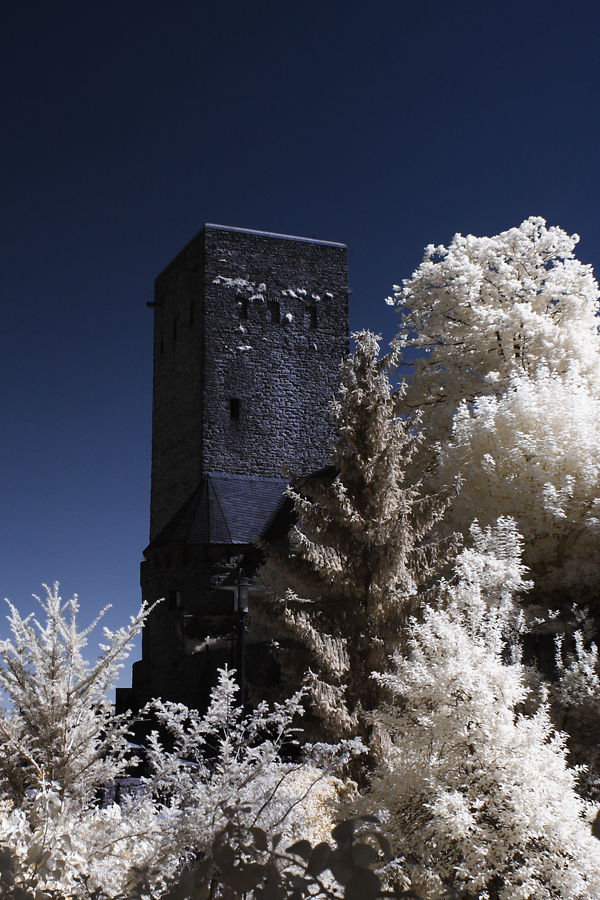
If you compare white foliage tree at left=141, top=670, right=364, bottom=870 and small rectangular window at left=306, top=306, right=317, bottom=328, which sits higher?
small rectangular window at left=306, top=306, right=317, bottom=328

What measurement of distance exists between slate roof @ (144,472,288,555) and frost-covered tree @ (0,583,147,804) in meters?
16.5

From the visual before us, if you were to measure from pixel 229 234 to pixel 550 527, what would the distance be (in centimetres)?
1630

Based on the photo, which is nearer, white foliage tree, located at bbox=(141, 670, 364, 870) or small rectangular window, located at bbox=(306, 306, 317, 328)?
white foliage tree, located at bbox=(141, 670, 364, 870)

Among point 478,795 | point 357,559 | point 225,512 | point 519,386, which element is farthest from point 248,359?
point 478,795

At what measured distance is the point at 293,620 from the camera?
9.22 m

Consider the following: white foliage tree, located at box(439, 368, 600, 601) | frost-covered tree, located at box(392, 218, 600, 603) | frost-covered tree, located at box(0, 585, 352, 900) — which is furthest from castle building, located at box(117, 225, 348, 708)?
frost-covered tree, located at box(0, 585, 352, 900)

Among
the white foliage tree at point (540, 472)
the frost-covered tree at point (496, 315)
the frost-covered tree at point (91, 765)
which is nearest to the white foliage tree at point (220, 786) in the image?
the frost-covered tree at point (91, 765)

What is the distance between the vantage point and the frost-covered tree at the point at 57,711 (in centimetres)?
477

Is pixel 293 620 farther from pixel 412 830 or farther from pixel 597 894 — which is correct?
pixel 597 894

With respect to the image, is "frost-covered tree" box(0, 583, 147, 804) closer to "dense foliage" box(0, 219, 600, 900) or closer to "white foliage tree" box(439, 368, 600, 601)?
"dense foliage" box(0, 219, 600, 900)

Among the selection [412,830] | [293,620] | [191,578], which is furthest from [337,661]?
[191,578]

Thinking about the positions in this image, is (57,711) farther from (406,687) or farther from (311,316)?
(311,316)

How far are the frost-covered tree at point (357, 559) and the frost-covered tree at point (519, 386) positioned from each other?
343 cm

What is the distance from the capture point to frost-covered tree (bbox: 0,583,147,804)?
4.77m
